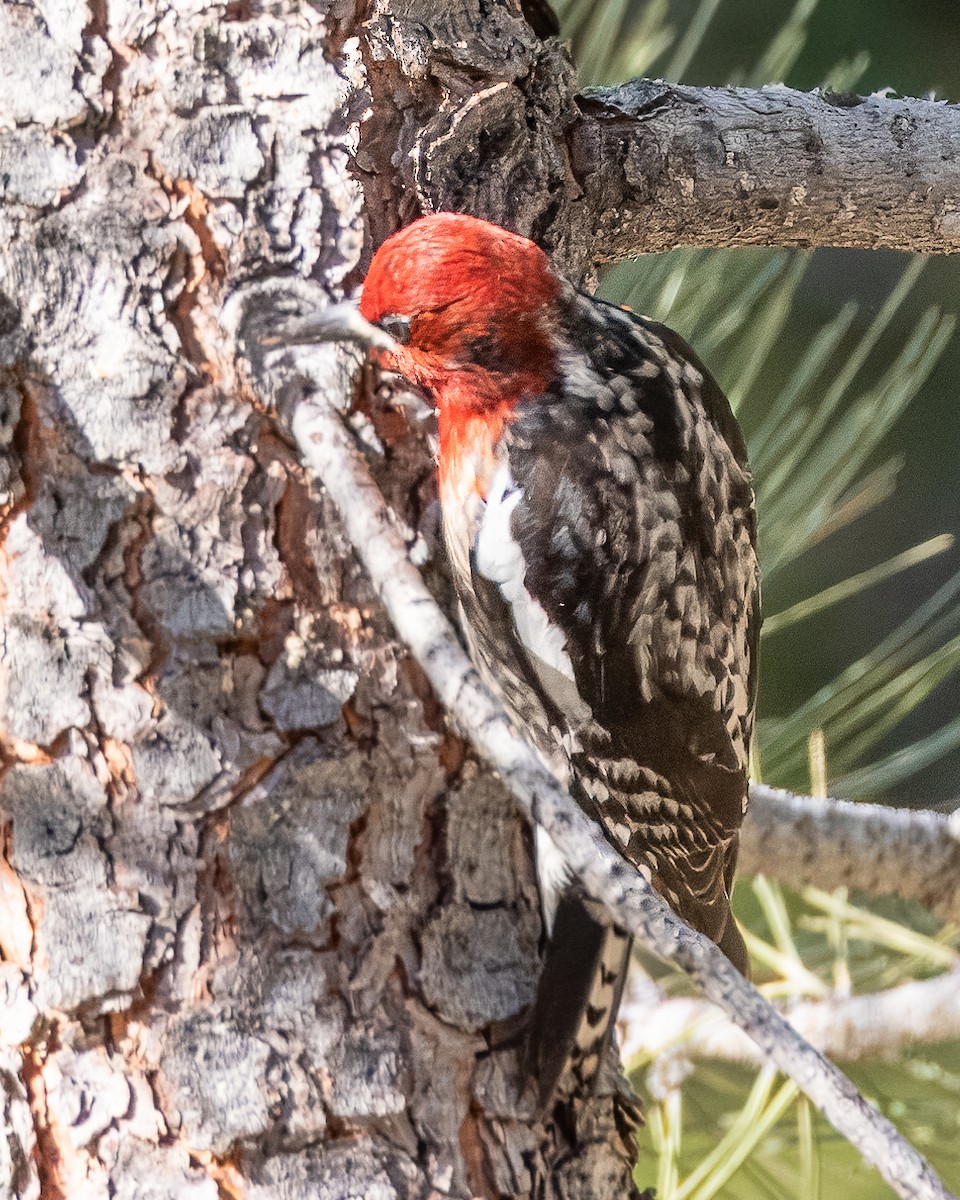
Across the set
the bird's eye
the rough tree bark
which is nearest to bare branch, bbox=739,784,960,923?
the rough tree bark

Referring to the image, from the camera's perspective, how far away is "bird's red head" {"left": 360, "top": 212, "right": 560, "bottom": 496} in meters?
0.72

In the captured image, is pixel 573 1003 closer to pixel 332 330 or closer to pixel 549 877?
pixel 549 877

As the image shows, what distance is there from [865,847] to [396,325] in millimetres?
644

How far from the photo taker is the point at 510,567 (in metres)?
0.83

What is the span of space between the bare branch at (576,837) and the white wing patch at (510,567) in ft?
0.40

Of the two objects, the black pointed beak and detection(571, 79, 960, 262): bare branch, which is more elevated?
detection(571, 79, 960, 262): bare branch

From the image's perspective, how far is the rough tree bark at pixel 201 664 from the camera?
0.73m

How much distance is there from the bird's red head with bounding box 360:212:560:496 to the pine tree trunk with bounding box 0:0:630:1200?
2.5 inches

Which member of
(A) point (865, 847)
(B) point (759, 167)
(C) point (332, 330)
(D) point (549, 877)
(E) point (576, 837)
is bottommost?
(E) point (576, 837)

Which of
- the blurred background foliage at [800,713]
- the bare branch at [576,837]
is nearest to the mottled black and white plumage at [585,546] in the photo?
the bare branch at [576,837]

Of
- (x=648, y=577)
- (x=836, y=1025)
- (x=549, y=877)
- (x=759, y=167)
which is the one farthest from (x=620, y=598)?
(x=836, y=1025)

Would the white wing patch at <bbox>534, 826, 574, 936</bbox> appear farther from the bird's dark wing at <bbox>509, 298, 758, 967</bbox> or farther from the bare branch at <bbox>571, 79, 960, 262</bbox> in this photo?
the bare branch at <bbox>571, 79, 960, 262</bbox>

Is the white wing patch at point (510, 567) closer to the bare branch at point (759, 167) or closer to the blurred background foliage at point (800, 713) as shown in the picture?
the bare branch at point (759, 167)

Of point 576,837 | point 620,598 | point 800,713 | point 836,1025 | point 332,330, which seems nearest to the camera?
point 576,837
